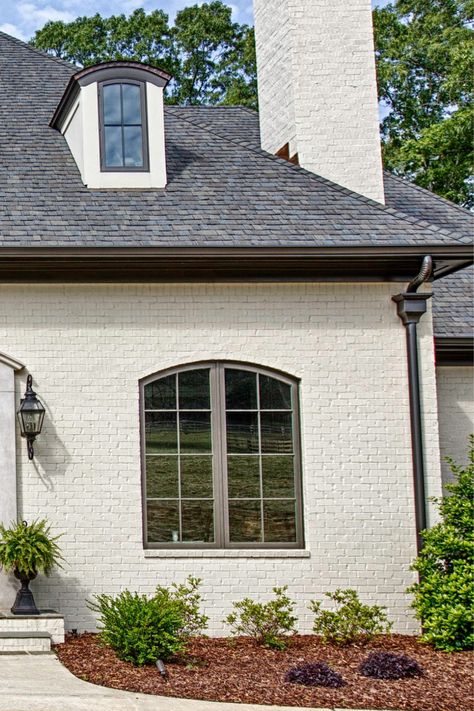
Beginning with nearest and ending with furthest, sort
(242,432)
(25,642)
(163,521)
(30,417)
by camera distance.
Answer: (25,642), (30,417), (163,521), (242,432)

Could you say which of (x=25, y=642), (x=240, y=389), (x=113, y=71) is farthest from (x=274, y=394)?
(x=113, y=71)

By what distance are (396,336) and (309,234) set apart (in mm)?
1513

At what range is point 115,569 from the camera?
1162 centimetres

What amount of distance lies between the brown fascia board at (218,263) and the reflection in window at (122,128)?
1.67m

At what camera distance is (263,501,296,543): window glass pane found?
471 inches

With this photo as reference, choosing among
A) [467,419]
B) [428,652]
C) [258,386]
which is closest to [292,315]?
[258,386]

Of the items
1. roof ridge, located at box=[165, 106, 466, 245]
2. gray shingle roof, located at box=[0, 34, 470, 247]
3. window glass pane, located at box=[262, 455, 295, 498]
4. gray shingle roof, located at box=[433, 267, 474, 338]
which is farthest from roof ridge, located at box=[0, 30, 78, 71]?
window glass pane, located at box=[262, 455, 295, 498]

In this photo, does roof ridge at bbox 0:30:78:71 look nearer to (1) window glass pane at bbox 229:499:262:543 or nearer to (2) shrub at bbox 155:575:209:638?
(1) window glass pane at bbox 229:499:262:543

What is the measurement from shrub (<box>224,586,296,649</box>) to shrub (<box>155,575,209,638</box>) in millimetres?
311

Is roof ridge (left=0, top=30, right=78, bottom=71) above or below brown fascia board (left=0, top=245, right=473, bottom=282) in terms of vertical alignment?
above

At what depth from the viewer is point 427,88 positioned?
2891 cm

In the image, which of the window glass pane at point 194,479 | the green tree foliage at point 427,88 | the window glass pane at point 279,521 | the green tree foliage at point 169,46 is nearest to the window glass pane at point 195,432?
the window glass pane at point 194,479

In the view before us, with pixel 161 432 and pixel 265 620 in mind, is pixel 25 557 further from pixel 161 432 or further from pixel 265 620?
pixel 265 620

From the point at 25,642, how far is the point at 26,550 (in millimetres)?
967
